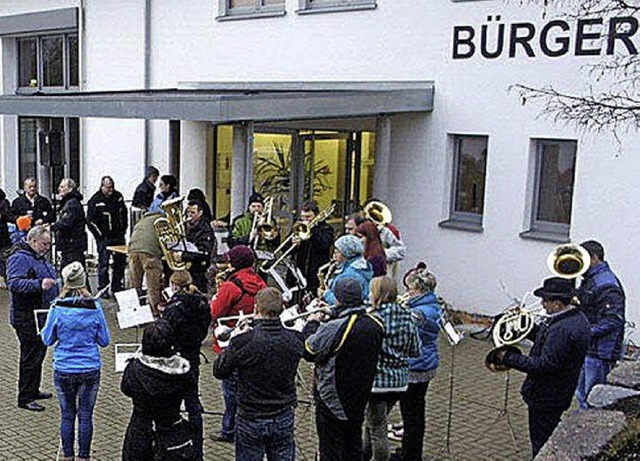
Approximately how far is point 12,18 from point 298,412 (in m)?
14.9

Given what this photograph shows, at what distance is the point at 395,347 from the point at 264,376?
1.18 metres

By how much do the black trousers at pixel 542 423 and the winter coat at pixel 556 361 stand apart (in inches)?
1.6

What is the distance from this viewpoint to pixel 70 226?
40.7 feet

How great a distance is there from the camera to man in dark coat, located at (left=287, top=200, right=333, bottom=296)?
11.3m

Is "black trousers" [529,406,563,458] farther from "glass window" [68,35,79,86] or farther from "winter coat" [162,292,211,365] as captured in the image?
"glass window" [68,35,79,86]

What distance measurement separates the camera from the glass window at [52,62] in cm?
1925

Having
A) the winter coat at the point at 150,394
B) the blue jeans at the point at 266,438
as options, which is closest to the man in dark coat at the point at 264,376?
the blue jeans at the point at 266,438

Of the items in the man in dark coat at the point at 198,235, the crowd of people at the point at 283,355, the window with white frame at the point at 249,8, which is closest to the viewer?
the crowd of people at the point at 283,355

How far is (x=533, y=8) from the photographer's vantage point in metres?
11.1

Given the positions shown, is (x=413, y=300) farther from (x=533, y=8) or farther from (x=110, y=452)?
(x=533, y=8)

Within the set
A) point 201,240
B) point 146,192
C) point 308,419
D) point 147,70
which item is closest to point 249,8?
point 147,70

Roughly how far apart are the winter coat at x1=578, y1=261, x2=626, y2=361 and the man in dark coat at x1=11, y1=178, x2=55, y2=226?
9.39 meters

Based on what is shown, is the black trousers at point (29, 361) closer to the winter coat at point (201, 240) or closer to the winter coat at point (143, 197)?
the winter coat at point (201, 240)

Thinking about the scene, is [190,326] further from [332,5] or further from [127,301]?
[332,5]
